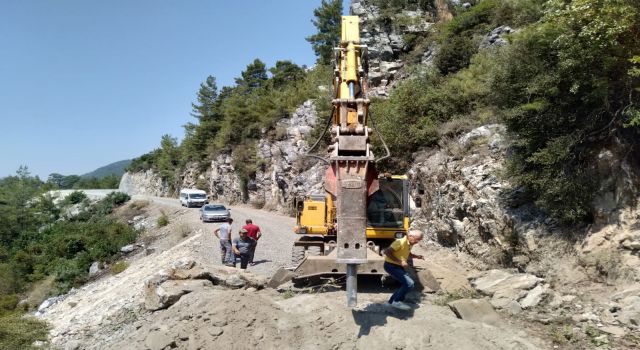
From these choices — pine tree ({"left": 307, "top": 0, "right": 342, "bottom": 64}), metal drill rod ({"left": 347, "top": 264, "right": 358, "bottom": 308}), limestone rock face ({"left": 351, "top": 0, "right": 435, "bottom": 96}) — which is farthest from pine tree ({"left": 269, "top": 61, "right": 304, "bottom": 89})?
metal drill rod ({"left": 347, "top": 264, "right": 358, "bottom": 308})

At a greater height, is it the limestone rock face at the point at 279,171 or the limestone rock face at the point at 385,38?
the limestone rock face at the point at 385,38

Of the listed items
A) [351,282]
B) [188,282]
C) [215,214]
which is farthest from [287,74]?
[351,282]

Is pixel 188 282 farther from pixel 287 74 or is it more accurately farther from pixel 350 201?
pixel 287 74

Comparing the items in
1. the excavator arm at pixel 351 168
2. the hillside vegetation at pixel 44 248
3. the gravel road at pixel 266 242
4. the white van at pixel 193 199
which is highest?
the excavator arm at pixel 351 168

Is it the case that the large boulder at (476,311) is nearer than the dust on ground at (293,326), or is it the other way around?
the dust on ground at (293,326)

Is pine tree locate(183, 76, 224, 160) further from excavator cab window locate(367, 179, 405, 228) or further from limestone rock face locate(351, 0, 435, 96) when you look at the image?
excavator cab window locate(367, 179, 405, 228)

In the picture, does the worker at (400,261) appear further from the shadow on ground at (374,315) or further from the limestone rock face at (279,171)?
the limestone rock face at (279,171)

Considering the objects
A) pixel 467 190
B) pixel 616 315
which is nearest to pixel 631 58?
pixel 616 315

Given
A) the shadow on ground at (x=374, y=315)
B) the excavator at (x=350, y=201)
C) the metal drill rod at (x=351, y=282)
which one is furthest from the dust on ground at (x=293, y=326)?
the metal drill rod at (x=351, y=282)

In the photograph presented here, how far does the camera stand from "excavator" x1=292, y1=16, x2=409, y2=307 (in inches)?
249

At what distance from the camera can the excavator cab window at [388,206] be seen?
10750mm

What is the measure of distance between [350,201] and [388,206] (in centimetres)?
461

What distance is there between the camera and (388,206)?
10.9m

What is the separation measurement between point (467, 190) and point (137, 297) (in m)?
10.3
